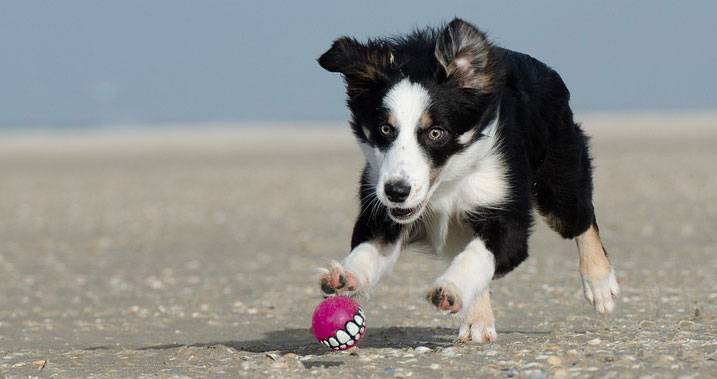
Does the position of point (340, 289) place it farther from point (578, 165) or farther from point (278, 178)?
point (278, 178)

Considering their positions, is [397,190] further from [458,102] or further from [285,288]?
[285,288]

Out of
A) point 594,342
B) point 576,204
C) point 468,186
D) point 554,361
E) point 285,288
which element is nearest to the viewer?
point 554,361

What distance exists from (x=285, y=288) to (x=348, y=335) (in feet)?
12.6

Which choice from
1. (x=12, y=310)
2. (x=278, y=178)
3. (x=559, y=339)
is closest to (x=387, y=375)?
(x=559, y=339)

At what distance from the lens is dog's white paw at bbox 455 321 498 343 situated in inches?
231

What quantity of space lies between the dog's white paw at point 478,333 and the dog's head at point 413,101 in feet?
3.12

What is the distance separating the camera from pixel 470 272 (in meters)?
5.13

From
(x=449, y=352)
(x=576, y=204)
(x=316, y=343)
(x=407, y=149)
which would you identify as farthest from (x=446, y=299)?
(x=576, y=204)

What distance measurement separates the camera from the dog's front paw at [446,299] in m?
4.93

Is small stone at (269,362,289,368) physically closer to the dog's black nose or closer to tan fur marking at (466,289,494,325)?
the dog's black nose

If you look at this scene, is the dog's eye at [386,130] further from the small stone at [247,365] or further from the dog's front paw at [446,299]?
the small stone at [247,365]

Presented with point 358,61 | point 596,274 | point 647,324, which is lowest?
point 647,324

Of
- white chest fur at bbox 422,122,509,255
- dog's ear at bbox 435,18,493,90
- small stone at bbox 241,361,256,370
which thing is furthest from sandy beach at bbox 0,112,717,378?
dog's ear at bbox 435,18,493,90

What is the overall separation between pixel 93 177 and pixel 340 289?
19655 mm
